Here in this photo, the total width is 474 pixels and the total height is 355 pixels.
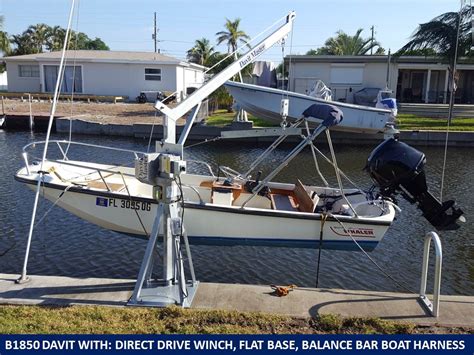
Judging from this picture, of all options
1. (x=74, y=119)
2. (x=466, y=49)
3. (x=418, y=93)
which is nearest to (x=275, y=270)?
(x=74, y=119)

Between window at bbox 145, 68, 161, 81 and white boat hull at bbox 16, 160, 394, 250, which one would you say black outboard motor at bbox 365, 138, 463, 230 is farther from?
window at bbox 145, 68, 161, 81

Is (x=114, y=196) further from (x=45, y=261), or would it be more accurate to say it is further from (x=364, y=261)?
(x=364, y=261)

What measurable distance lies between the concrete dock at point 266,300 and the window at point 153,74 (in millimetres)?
31653

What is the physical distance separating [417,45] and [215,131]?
13790 mm

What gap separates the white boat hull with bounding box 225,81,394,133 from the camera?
20.8 meters

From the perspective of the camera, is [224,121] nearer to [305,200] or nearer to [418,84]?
[305,200]

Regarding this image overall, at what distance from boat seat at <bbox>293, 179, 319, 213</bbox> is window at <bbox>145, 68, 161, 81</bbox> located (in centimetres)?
2856

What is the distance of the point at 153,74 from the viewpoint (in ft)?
118

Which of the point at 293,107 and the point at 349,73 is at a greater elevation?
the point at 349,73

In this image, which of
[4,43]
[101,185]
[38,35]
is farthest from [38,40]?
[101,185]

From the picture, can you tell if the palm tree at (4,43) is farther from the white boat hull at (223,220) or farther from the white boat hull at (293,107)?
the white boat hull at (223,220)

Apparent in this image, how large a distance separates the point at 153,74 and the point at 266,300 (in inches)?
1291
